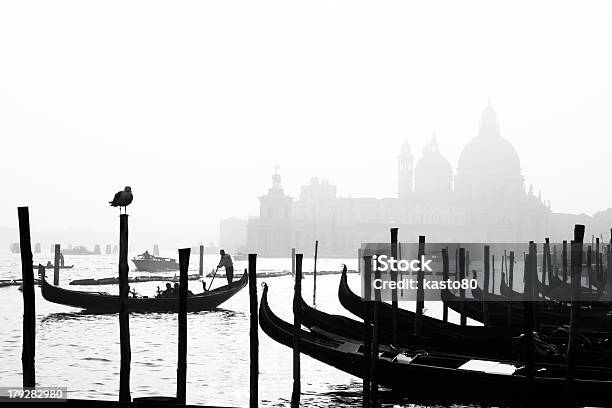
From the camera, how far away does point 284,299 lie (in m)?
30.8

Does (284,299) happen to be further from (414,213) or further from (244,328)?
(414,213)

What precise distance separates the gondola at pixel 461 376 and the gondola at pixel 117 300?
9.83 meters

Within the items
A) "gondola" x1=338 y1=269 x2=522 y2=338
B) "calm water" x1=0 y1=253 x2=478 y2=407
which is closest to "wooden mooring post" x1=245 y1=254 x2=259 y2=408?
"gondola" x1=338 y1=269 x2=522 y2=338

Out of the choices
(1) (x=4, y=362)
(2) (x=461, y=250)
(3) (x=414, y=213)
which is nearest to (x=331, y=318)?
(1) (x=4, y=362)

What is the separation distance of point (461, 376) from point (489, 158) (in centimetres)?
10805

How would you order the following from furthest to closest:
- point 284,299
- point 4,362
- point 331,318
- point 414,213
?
point 414,213 → point 284,299 → point 4,362 → point 331,318

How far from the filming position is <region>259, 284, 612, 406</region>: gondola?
359 inches

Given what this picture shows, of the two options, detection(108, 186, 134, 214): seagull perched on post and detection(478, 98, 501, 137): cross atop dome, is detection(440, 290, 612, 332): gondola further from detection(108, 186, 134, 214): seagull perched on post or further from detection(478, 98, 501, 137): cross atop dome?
detection(478, 98, 501, 137): cross atop dome

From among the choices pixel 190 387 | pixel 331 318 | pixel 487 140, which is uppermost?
pixel 487 140

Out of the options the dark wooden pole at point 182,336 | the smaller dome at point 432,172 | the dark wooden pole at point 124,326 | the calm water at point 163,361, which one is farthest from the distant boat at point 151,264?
the smaller dome at point 432,172

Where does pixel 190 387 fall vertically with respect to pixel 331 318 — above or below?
below

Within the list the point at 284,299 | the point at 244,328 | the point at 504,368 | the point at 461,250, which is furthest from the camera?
the point at 284,299

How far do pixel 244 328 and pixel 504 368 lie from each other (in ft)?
35.5

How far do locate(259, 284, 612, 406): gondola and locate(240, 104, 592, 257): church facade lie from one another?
87769mm
